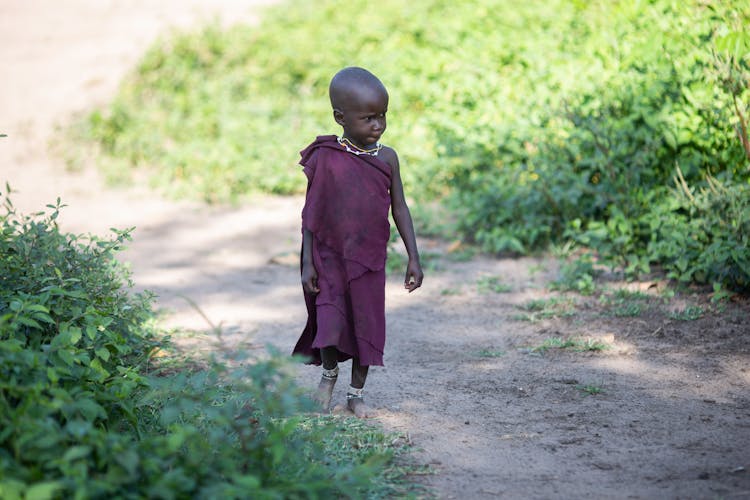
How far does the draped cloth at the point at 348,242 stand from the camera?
141 inches

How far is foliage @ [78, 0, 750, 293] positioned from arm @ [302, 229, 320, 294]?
96.4 inches

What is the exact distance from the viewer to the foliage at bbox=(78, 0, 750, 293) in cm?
548

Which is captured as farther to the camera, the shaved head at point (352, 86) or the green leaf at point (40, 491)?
the shaved head at point (352, 86)

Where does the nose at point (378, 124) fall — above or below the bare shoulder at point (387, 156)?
above

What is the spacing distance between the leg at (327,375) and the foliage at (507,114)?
2585mm

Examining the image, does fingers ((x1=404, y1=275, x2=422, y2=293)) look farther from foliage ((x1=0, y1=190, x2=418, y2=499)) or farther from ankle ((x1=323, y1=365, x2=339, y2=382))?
foliage ((x1=0, y1=190, x2=418, y2=499))

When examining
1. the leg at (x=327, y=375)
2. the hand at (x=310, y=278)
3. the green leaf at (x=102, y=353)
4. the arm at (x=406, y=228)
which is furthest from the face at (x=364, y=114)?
the green leaf at (x=102, y=353)

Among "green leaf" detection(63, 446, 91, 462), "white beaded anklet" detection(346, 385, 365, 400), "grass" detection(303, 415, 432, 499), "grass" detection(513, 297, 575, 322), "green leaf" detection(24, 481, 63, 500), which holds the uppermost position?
"green leaf" detection(63, 446, 91, 462)

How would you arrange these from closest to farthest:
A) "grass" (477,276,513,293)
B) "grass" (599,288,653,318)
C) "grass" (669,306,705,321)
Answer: "grass" (669,306,705,321) < "grass" (599,288,653,318) < "grass" (477,276,513,293)

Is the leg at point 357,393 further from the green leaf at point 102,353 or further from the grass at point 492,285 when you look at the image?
the grass at point 492,285

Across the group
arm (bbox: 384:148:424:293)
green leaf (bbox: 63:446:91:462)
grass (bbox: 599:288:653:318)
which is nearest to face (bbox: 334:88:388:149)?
arm (bbox: 384:148:424:293)

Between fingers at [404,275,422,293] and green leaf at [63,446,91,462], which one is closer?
green leaf at [63,446,91,462]

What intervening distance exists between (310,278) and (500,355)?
1.41 m

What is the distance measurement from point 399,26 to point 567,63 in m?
3.50
